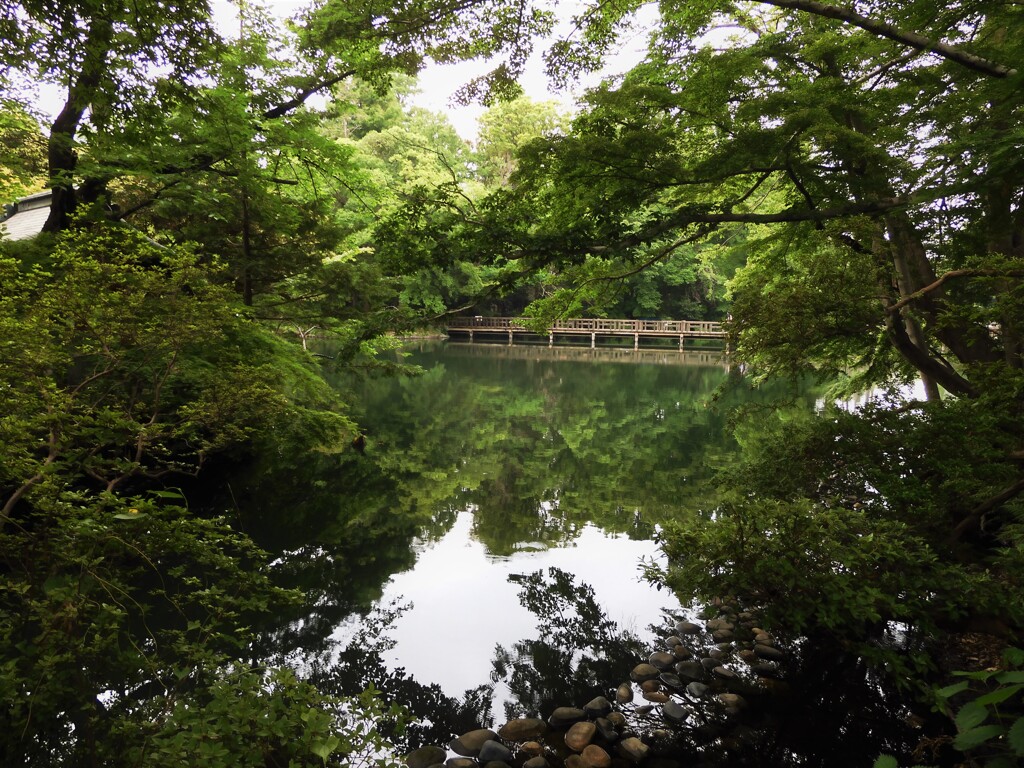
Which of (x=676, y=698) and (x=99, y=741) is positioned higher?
(x=99, y=741)

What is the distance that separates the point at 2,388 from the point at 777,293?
218 inches

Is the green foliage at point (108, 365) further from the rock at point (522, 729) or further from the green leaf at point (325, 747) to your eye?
the rock at point (522, 729)

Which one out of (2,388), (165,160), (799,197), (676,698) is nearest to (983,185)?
(799,197)

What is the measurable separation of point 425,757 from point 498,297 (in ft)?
11.1

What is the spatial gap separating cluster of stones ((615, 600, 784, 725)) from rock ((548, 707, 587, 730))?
0.34m

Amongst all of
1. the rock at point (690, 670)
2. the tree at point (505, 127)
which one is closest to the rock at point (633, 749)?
the rock at point (690, 670)

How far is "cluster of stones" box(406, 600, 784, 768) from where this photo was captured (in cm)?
314

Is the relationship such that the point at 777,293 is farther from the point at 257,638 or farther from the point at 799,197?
the point at 257,638

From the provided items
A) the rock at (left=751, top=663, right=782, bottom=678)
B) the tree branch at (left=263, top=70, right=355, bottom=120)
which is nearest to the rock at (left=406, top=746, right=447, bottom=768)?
the rock at (left=751, top=663, right=782, bottom=678)

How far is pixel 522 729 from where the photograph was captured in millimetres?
3408

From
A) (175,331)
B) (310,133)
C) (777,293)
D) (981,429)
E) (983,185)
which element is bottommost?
(981,429)

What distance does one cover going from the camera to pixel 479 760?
124 inches

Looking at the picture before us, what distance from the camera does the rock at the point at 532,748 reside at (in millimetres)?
3186

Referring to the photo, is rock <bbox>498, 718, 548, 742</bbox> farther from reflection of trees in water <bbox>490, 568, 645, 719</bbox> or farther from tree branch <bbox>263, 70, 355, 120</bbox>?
tree branch <bbox>263, 70, 355, 120</bbox>
